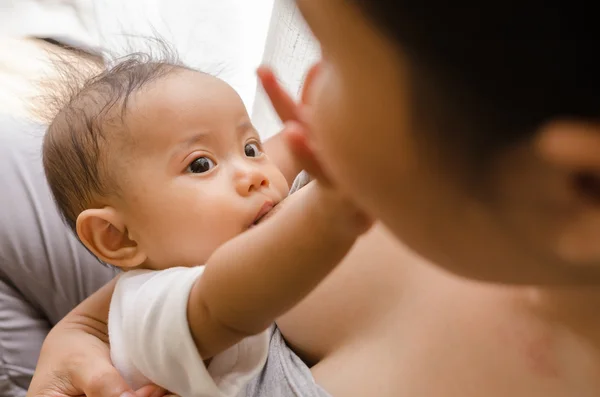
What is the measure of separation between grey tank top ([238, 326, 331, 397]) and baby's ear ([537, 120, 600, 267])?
1.11ft

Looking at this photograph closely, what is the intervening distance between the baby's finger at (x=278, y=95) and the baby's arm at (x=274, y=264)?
0.17 feet

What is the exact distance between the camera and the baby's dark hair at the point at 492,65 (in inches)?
8.6

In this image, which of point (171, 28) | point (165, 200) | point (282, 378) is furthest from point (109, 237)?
point (171, 28)

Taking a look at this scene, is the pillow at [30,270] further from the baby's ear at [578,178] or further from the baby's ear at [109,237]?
the baby's ear at [578,178]

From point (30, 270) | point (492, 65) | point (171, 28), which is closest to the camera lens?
point (492, 65)

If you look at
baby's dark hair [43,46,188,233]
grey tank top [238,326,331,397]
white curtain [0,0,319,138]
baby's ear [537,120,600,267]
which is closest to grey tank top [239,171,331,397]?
grey tank top [238,326,331,397]

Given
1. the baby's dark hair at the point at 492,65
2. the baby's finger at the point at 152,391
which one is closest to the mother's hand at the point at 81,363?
the baby's finger at the point at 152,391

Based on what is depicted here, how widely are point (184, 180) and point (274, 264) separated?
0.23 meters

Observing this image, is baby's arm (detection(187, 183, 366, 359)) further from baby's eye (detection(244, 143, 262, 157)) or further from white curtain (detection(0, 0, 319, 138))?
white curtain (detection(0, 0, 319, 138))

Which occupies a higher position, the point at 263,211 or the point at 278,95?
the point at 278,95

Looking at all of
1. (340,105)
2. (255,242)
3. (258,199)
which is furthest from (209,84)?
(340,105)

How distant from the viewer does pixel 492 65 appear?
23 centimetres

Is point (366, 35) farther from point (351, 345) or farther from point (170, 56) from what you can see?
point (170, 56)

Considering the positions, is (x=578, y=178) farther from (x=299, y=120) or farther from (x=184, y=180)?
(x=184, y=180)
